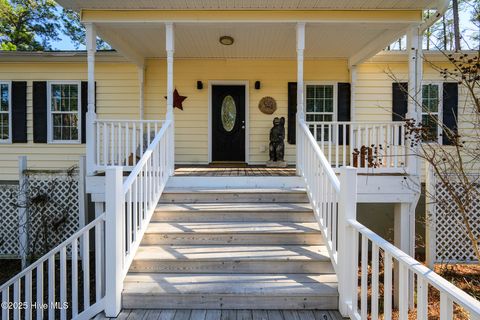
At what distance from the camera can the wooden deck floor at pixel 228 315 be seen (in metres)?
2.78

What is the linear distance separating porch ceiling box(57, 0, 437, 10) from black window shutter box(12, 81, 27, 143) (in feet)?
10.8

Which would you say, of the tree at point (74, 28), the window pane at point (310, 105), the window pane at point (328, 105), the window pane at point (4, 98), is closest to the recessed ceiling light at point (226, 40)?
the window pane at point (310, 105)

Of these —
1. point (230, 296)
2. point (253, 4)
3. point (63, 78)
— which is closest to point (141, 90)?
point (63, 78)

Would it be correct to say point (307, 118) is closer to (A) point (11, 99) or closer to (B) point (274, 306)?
(B) point (274, 306)

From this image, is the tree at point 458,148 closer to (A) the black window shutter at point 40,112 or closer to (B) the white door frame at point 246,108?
(B) the white door frame at point 246,108

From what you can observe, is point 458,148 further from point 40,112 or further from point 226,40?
point 40,112


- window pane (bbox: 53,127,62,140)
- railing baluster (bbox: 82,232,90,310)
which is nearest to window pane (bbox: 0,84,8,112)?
window pane (bbox: 53,127,62,140)

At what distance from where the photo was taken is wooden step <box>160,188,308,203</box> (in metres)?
4.39

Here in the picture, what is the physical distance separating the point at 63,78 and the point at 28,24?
45.1 feet

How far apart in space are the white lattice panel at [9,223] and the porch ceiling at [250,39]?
3.15 metres

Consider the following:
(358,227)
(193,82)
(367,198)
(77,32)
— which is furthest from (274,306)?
(77,32)

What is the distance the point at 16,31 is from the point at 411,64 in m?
18.5

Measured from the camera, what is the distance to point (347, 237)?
2.82 m

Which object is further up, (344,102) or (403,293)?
(344,102)
